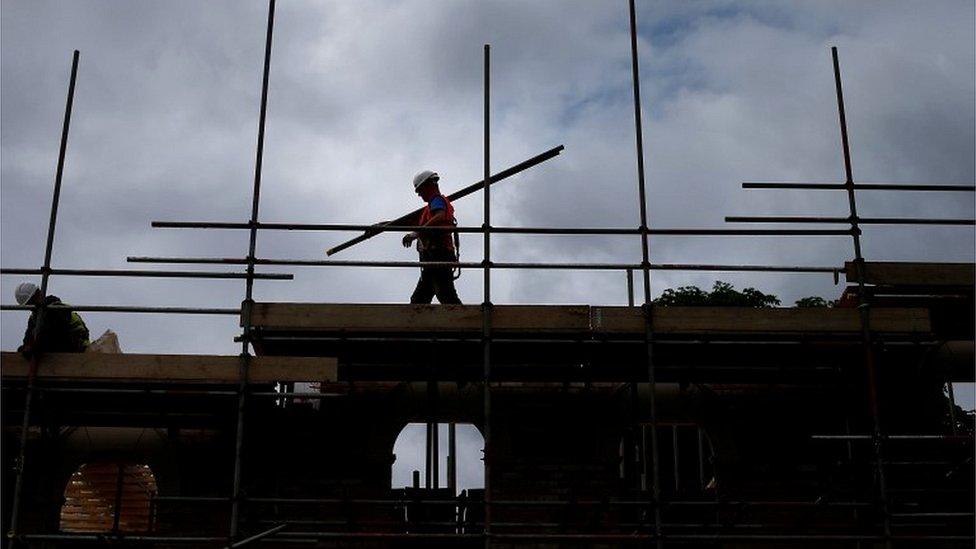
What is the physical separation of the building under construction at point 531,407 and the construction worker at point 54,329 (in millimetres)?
203

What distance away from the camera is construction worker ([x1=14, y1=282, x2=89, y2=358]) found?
11.3 meters

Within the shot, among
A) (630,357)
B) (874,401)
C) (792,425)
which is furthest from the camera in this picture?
(792,425)

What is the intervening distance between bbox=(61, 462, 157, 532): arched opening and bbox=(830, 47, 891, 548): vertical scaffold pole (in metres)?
9.05

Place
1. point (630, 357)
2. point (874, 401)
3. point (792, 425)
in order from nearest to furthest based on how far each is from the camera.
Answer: point (874, 401)
point (630, 357)
point (792, 425)

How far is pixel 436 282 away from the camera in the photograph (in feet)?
40.3

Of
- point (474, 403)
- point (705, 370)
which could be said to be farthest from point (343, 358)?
point (705, 370)

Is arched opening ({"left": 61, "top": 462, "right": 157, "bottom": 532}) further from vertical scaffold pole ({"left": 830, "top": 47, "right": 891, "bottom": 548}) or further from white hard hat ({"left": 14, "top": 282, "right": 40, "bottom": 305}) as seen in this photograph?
vertical scaffold pole ({"left": 830, "top": 47, "right": 891, "bottom": 548})

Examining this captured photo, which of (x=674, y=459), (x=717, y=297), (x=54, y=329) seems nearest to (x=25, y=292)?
(x=54, y=329)

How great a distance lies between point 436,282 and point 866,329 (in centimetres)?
391

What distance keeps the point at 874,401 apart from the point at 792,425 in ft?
6.43

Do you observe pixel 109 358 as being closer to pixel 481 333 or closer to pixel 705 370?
pixel 481 333

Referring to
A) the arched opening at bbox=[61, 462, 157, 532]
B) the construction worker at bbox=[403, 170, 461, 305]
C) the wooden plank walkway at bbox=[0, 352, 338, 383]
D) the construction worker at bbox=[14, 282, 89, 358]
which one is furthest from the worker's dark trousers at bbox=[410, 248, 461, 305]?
the arched opening at bbox=[61, 462, 157, 532]

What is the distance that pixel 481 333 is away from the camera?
11273 mm

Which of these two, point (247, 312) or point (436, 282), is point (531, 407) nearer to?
point (436, 282)
